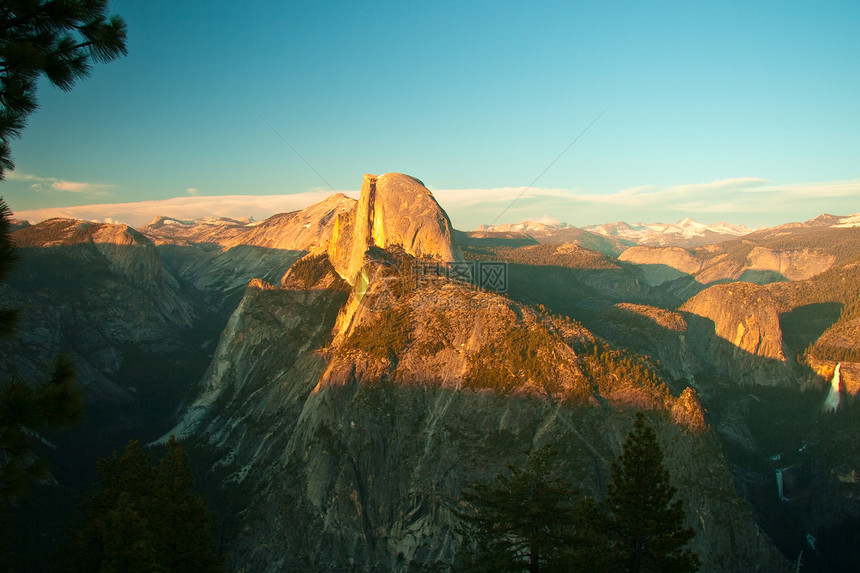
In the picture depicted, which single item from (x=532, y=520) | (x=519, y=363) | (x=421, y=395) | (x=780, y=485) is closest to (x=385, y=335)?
(x=421, y=395)

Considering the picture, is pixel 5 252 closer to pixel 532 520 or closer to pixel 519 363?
pixel 532 520

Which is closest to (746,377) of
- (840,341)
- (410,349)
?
(840,341)

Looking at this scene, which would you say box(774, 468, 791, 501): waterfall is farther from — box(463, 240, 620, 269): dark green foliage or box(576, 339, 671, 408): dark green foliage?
box(463, 240, 620, 269): dark green foliage

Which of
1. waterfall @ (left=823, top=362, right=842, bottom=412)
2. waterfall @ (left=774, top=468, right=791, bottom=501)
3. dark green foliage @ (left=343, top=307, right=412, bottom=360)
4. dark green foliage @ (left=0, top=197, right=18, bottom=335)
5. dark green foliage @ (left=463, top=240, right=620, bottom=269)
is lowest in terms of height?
waterfall @ (left=774, top=468, right=791, bottom=501)

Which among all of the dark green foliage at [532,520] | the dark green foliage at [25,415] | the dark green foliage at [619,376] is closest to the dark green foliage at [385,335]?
the dark green foliage at [619,376]

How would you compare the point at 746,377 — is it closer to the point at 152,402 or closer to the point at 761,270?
the point at 761,270

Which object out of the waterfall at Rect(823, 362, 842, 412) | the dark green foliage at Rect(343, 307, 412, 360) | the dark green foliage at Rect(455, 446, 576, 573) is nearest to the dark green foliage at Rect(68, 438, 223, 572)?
the dark green foliage at Rect(455, 446, 576, 573)
